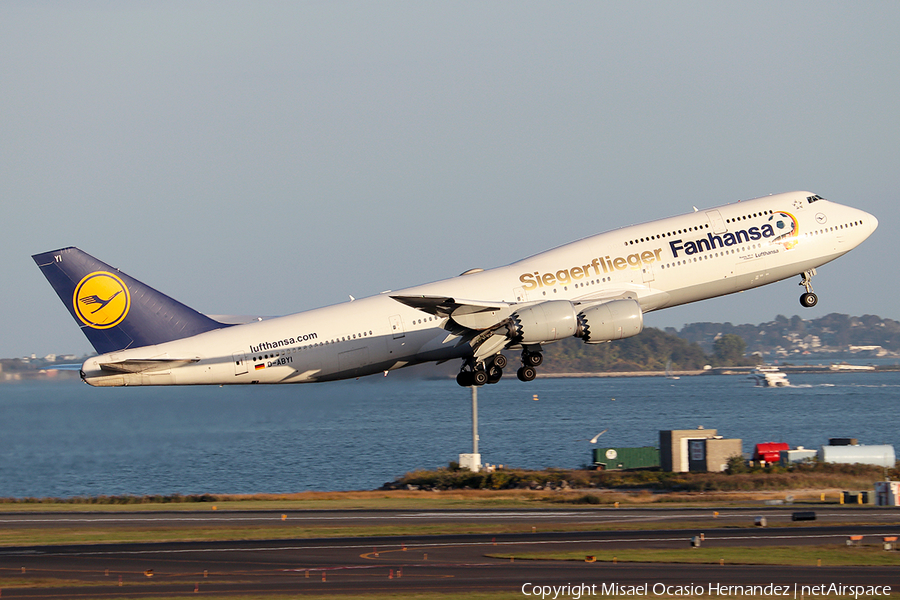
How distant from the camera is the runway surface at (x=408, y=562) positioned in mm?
26938

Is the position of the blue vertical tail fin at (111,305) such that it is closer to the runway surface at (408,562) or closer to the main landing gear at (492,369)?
the runway surface at (408,562)

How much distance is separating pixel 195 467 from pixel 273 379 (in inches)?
2132

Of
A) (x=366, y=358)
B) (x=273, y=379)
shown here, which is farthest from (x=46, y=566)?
(x=366, y=358)

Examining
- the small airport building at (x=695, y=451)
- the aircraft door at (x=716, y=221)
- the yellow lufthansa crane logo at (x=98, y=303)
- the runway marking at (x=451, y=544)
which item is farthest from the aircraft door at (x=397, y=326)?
the small airport building at (x=695, y=451)

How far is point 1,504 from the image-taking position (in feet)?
180

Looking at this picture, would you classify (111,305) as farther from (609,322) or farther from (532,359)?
(609,322)

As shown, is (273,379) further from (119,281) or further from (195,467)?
(195,467)

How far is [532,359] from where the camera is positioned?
40.3 meters

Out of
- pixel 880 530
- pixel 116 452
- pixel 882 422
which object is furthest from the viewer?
pixel 882 422

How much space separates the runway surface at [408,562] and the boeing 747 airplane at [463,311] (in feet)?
23.2

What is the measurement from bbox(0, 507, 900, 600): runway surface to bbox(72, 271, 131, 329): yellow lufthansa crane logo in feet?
29.6

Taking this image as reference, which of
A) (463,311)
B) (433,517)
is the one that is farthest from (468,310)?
(433,517)

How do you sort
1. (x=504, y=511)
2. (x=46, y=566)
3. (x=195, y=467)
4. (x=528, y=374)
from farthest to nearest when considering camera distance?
(x=195, y=467)
(x=504, y=511)
(x=528, y=374)
(x=46, y=566)

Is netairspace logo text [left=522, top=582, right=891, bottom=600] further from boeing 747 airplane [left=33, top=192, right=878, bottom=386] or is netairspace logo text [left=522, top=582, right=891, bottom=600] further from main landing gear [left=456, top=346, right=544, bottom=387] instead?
main landing gear [left=456, top=346, right=544, bottom=387]
